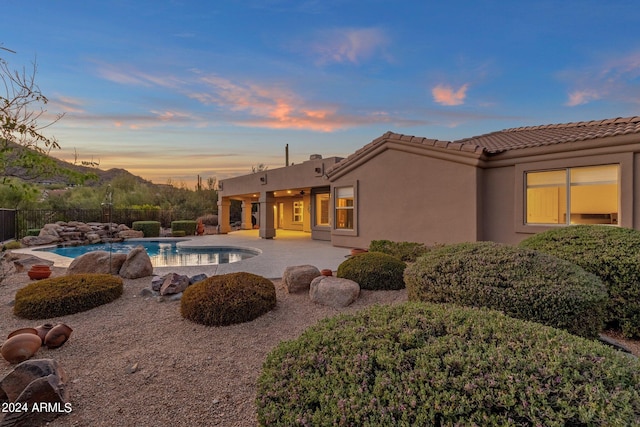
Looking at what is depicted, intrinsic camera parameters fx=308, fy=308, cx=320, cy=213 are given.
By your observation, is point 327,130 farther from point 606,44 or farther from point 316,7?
point 606,44

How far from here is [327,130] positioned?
51.8 feet

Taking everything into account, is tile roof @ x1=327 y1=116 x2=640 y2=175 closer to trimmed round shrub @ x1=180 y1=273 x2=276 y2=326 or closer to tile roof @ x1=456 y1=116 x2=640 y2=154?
tile roof @ x1=456 y1=116 x2=640 y2=154

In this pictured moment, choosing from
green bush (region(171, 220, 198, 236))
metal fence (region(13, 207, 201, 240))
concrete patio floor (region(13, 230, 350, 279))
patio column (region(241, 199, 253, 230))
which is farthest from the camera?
patio column (region(241, 199, 253, 230))

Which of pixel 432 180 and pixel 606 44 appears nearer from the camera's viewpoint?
pixel 606 44

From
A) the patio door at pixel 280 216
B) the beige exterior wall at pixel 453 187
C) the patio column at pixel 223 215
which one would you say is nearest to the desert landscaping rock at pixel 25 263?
the beige exterior wall at pixel 453 187

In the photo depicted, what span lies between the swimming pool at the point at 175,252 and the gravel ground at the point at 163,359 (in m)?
6.33

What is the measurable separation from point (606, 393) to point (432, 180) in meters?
9.90

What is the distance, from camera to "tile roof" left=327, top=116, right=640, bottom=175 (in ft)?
28.0

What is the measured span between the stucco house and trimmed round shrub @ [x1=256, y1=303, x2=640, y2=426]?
8636mm

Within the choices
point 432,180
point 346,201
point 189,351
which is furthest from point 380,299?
point 346,201

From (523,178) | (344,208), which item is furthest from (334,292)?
(344,208)

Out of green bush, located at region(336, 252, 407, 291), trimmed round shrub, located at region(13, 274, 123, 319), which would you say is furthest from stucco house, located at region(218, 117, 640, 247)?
trimmed round shrub, located at region(13, 274, 123, 319)

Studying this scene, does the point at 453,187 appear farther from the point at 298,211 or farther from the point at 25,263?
the point at 298,211

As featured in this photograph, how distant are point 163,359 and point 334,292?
9.84 ft
